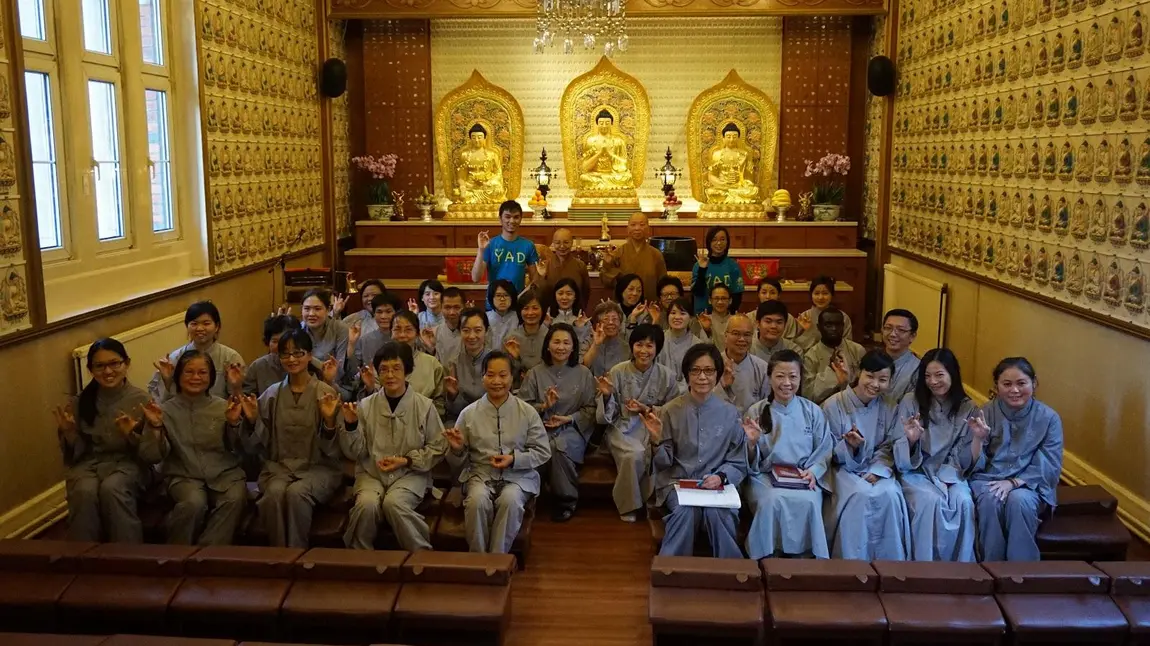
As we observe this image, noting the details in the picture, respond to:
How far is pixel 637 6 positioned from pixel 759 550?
7.04 meters

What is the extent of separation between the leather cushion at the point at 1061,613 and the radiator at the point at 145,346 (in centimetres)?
478

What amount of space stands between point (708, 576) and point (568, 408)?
6.24ft

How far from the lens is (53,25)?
559 centimetres

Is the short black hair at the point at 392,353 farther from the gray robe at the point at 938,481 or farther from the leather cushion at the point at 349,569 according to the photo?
the gray robe at the point at 938,481

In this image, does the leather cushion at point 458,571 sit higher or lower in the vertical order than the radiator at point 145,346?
lower

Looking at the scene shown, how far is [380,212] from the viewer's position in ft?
34.8

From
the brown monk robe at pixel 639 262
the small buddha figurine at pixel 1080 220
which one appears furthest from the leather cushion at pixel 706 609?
the brown monk robe at pixel 639 262

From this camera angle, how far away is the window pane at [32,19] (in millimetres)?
5342

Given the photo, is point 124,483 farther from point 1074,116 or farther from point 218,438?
point 1074,116

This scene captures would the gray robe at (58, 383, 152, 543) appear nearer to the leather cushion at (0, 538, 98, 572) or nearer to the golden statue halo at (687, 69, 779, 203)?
the leather cushion at (0, 538, 98, 572)

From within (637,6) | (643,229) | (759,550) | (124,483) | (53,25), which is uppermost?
(637,6)

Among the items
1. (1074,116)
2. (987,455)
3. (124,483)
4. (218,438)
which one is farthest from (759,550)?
(1074,116)

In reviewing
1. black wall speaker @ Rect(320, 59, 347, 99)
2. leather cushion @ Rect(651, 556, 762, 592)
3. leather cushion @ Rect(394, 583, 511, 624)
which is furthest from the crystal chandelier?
leather cushion @ Rect(394, 583, 511, 624)

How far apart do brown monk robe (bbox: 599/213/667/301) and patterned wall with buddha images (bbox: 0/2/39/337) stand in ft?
12.8
